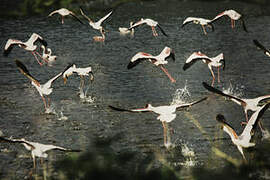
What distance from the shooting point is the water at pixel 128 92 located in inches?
348

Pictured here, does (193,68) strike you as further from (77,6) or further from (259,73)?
(77,6)

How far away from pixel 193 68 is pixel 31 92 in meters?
4.62

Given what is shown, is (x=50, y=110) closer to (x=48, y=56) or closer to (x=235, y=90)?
(x=235, y=90)

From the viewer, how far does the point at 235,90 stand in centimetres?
1229

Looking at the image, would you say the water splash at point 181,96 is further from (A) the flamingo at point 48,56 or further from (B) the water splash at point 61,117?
(A) the flamingo at point 48,56

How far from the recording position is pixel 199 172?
3.46 meters

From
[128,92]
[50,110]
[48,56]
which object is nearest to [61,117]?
[50,110]

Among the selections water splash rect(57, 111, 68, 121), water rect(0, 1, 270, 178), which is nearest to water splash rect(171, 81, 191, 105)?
water rect(0, 1, 270, 178)

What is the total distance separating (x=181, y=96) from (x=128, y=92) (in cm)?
133

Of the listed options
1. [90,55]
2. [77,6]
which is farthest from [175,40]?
[77,6]

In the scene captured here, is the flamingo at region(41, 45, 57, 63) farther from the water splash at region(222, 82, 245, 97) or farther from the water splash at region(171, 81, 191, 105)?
the water splash at region(222, 82, 245, 97)

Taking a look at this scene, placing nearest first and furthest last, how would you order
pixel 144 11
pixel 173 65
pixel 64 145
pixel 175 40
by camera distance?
pixel 64 145
pixel 173 65
pixel 175 40
pixel 144 11

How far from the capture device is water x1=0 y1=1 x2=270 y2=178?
885cm

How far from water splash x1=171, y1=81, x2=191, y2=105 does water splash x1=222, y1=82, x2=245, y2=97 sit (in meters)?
0.93
